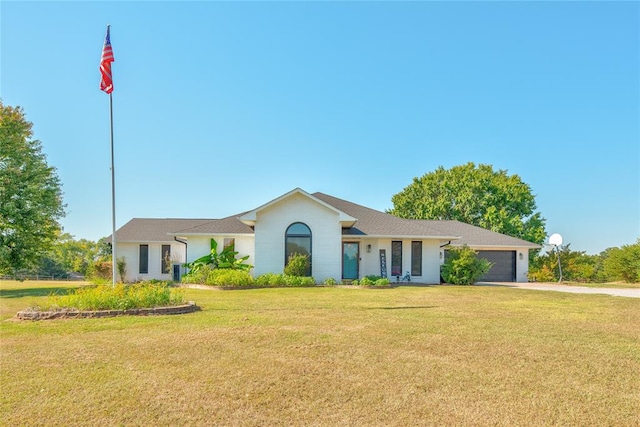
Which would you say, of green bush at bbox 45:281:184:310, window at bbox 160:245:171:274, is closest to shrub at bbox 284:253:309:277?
window at bbox 160:245:171:274

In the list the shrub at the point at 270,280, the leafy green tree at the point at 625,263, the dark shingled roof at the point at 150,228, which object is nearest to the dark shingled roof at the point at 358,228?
the dark shingled roof at the point at 150,228

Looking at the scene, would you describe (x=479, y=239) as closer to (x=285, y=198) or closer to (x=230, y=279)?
(x=285, y=198)

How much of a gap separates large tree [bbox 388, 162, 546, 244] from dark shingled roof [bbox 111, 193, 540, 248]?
9202 mm

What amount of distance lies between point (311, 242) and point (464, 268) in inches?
315

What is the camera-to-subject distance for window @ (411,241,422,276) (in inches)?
885

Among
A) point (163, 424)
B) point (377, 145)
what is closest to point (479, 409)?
point (163, 424)

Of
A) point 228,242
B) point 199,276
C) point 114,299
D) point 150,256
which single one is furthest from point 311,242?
point 114,299

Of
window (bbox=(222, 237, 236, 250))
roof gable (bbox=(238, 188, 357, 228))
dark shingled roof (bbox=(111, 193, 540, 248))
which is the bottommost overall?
window (bbox=(222, 237, 236, 250))

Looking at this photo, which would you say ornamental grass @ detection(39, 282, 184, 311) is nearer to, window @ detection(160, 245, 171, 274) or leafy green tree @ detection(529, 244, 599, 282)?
window @ detection(160, 245, 171, 274)

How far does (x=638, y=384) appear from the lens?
518 cm

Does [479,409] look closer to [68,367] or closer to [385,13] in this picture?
[68,367]

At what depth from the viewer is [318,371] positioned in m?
5.51

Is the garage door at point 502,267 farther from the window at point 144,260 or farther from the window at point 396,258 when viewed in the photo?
the window at point 144,260

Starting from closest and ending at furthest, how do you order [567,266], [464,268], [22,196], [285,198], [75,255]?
[22,196] < [285,198] < [464,268] < [567,266] < [75,255]
